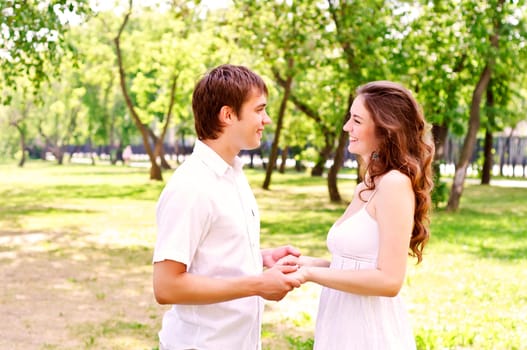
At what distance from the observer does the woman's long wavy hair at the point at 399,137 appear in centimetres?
345

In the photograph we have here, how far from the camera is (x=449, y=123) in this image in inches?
917

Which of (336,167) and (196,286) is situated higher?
(336,167)

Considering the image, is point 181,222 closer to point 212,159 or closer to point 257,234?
point 212,159

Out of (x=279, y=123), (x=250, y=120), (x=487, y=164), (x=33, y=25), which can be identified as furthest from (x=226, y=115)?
(x=487, y=164)

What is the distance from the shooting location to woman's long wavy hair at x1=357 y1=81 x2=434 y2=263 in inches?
136

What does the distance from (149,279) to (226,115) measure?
8.66 m

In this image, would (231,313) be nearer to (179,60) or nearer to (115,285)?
(115,285)

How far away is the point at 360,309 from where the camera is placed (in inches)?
140

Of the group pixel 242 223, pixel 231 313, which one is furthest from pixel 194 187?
pixel 231 313

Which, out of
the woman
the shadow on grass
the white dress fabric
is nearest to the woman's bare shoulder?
the woman

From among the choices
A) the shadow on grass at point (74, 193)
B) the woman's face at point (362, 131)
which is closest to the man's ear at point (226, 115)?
the woman's face at point (362, 131)

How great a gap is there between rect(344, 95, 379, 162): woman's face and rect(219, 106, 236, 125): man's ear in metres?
0.59

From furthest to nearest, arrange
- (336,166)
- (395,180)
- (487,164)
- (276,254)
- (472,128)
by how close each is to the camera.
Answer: (487,164) → (336,166) → (472,128) → (276,254) → (395,180)

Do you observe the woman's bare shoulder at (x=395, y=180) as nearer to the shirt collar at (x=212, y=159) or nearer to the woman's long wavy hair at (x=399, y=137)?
the woman's long wavy hair at (x=399, y=137)
